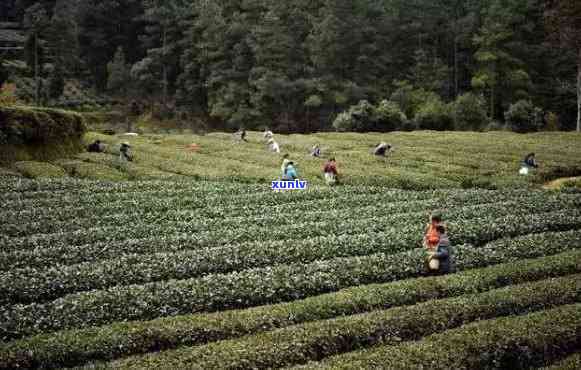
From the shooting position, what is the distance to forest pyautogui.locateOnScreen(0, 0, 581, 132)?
84625 millimetres

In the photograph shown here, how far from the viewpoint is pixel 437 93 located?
302 ft

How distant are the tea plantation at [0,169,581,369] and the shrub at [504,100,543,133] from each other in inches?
1758

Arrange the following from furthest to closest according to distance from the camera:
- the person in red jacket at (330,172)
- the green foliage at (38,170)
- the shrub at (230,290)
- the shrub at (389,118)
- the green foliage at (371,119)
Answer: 1. the shrub at (389,118)
2. the green foliage at (371,119)
3. the green foliage at (38,170)
4. the person in red jacket at (330,172)
5. the shrub at (230,290)

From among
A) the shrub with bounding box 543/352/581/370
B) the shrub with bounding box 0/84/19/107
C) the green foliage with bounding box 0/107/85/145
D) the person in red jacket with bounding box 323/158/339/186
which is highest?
the shrub with bounding box 0/84/19/107

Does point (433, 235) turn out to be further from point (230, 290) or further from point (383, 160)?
point (383, 160)

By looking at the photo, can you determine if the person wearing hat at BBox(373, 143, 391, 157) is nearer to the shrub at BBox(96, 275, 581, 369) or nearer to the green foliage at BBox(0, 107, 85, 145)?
the green foliage at BBox(0, 107, 85, 145)

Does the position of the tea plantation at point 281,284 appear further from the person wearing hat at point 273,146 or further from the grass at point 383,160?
the person wearing hat at point 273,146

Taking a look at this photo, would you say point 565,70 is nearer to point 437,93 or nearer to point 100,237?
point 437,93

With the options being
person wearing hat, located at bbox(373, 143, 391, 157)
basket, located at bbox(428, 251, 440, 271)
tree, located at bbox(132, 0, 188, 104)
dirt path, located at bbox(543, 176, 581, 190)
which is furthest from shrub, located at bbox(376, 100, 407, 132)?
basket, located at bbox(428, 251, 440, 271)

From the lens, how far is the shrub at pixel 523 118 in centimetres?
7294

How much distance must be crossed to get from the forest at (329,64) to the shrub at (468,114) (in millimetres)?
154

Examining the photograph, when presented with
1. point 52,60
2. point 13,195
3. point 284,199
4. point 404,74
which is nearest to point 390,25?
point 404,74

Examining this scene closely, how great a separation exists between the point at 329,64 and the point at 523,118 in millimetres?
30753

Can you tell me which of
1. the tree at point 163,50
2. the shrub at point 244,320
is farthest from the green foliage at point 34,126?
the tree at point 163,50
